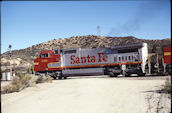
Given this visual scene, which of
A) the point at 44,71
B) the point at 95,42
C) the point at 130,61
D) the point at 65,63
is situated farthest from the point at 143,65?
the point at 95,42

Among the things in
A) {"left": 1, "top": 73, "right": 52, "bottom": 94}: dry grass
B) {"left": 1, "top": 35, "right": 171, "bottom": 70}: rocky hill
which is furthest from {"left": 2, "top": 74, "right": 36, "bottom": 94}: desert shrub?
{"left": 1, "top": 35, "right": 171, "bottom": 70}: rocky hill

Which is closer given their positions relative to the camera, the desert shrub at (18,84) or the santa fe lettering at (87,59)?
the desert shrub at (18,84)

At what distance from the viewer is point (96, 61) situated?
23.5 meters

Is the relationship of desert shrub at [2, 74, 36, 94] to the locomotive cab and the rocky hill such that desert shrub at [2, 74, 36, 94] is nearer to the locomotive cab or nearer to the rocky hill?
the locomotive cab

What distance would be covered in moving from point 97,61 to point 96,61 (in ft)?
0.41

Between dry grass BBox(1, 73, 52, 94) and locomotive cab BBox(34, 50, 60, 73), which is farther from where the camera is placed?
locomotive cab BBox(34, 50, 60, 73)

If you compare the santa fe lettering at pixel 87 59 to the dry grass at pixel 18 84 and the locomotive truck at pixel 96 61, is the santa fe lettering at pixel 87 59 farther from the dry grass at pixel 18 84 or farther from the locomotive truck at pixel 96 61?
the dry grass at pixel 18 84

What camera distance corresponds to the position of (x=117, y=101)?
9.12 metres

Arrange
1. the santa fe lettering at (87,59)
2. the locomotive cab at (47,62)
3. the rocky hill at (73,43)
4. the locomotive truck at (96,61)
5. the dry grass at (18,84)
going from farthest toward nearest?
1. the rocky hill at (73,43)
2. the locomotive cab at (47,62)
3. the santa fe lettering at (87,59)
4. the locomotive truck at (96,61)
5. the dry grass at (18,84)

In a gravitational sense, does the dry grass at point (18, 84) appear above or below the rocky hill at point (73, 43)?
below

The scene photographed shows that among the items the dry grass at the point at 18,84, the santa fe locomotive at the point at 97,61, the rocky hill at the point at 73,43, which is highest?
the rocky hill at the point at 73,43

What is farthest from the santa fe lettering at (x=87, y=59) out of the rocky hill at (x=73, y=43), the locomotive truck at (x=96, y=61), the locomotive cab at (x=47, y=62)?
the rocky hill at (x=73, y=43)

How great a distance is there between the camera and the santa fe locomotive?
2206cm

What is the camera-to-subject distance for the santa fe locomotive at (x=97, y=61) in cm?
2206
